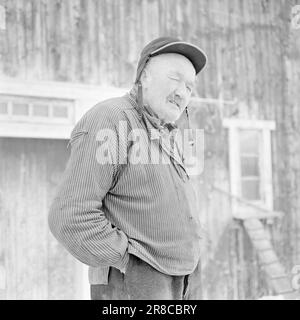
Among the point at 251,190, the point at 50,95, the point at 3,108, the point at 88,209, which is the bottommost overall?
the point at 88,209

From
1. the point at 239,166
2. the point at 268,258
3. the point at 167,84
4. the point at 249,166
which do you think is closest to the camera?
the point at 167,84

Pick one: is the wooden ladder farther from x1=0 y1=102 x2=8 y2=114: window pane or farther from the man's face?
the man's face

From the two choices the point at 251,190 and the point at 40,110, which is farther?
the point at 251,190

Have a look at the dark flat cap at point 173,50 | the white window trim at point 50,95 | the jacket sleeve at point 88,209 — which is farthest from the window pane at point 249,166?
the jacket sleeve at point 88,209

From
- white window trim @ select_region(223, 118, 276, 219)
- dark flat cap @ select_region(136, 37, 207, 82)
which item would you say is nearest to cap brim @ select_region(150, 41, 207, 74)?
dark flat cap @ select_region(136, 37, 207, 82)

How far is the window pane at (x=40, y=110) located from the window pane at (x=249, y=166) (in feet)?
5.58

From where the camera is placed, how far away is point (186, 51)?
1.11 metres

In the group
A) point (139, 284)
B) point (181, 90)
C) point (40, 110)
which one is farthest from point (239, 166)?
point (139, 284)

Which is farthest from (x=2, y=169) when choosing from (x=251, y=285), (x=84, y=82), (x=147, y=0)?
(x=251, y=285)

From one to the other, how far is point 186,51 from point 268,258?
253 cm

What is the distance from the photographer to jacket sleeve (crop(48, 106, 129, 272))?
91cm

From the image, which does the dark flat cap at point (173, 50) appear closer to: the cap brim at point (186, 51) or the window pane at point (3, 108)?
the cap brim at point (186, 51)

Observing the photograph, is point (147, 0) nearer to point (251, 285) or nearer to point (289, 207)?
point (289, 207)

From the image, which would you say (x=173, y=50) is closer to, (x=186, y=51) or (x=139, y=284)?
(x=186, y=51)
